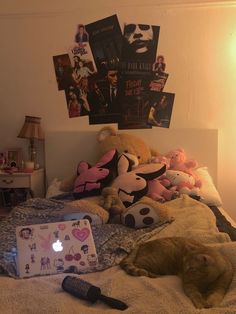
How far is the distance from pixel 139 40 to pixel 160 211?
1590mm

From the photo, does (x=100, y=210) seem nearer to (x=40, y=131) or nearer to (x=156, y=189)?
(x=156, y=189)

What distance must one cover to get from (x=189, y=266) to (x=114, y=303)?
30 cm

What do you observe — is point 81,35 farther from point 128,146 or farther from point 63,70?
point 128,146

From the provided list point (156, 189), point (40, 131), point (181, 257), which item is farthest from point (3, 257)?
point (40, 131)

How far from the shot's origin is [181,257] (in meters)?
1.30

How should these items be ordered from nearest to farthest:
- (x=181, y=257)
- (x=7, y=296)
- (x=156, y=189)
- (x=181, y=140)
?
(x=7, y=296)
(x=181, y=257)
(x=156, y=189)
(x=181, y=140)

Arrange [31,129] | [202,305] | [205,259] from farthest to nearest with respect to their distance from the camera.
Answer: [31,129] → [205,259] → [202,305]

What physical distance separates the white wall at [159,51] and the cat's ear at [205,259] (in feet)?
5.94

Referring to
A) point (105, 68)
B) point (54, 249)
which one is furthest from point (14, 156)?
point (54, 249)

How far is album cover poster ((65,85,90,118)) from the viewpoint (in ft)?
9.66

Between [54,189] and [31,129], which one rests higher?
[31,129]

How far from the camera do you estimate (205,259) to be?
1.20m

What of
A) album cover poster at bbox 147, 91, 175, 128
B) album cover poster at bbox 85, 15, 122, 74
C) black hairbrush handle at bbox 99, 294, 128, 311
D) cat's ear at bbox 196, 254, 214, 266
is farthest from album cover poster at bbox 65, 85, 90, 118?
black hairbrush handle at bbox 99, 294, 128, 311

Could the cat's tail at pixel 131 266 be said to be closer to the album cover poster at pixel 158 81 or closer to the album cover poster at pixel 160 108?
the album cover poster at pixel 160 108
